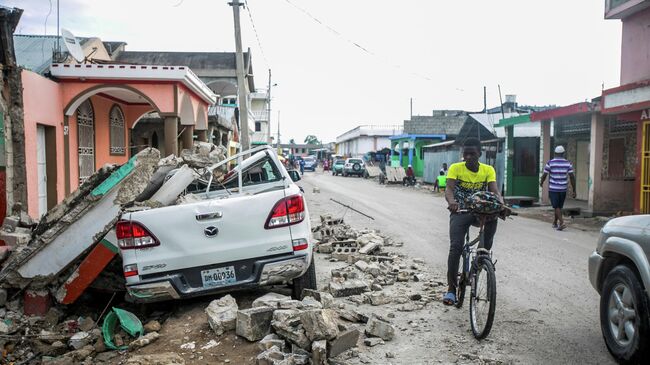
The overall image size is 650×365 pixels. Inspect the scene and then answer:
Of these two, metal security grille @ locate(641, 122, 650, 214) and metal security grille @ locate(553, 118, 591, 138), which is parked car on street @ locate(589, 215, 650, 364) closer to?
metal security grille @ locate(641, 122, 650, 214)

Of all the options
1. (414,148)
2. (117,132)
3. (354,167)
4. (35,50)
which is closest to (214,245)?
(35,50)

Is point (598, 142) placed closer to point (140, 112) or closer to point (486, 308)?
point (486, 308)

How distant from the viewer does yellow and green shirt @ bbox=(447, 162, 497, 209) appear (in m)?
5.59

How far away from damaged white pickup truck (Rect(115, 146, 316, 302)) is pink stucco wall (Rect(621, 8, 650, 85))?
508 inches

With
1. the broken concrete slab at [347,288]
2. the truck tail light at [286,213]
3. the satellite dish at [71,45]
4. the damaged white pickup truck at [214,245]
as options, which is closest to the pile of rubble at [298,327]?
the damaged white pickup truck at [214,245]

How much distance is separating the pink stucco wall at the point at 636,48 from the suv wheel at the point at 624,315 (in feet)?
39.8

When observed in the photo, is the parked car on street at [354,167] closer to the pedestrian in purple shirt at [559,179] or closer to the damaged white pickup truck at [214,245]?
the pedestrian in purple shirt at [559,179]

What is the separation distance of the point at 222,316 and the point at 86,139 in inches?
435

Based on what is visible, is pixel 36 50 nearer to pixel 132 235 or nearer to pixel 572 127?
pixel 132 235

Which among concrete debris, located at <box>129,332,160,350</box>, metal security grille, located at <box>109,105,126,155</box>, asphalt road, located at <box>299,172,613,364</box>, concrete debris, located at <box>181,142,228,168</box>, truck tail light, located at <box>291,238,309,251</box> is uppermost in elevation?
metal security grille, located at <box>109,105,126,155</box>

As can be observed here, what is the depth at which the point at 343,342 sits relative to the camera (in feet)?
14.1

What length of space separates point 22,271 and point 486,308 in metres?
4.78

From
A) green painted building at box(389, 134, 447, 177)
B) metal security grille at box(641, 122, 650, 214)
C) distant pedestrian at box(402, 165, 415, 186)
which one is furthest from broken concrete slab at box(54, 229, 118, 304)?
green painted building at box(389, 134, 447, 177)

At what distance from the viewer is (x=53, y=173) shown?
39.6 feet
